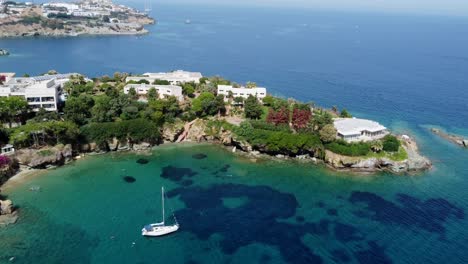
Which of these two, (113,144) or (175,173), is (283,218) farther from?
(113,144)

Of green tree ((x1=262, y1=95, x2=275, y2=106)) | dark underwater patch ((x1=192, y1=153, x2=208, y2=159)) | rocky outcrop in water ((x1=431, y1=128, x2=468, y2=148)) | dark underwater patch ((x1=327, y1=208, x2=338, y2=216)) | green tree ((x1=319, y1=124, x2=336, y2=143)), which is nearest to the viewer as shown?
dark underwater patch ((x1=327, y1=208, x2=338, y2=216))

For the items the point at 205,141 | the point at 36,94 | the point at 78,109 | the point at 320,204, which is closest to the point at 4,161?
the point at 78,109

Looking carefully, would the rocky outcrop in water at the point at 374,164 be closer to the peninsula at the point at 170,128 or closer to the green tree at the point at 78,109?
the peninsula at the point at 170,128

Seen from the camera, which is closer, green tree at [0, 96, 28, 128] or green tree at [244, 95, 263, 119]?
green tree at [0, 96, 28, 128]

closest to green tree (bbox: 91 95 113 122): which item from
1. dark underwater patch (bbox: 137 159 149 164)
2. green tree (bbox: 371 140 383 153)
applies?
dark underwater patch (bbox: 137 159 149 164)

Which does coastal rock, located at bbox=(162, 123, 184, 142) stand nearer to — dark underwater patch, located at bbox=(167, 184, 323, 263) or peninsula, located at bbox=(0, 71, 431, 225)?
peninsula, located at bbox=(0, 71, 431, 225)

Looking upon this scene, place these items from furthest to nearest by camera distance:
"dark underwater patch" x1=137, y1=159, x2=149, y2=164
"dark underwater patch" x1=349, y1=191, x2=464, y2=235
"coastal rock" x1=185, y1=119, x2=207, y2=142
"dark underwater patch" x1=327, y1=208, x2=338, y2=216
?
"coastal rock" x1=185, y1=119, x2=207, y2=142
"dark underwater patch" x1=137, y1=159, x2=149, y2=164
"dark underwater patch" x1=327, y1=208, x2=338, y2=216
"dark underwater patch" x1=349, y1=191, x2=464, y2=235

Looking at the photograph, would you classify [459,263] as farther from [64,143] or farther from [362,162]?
[64,143]
